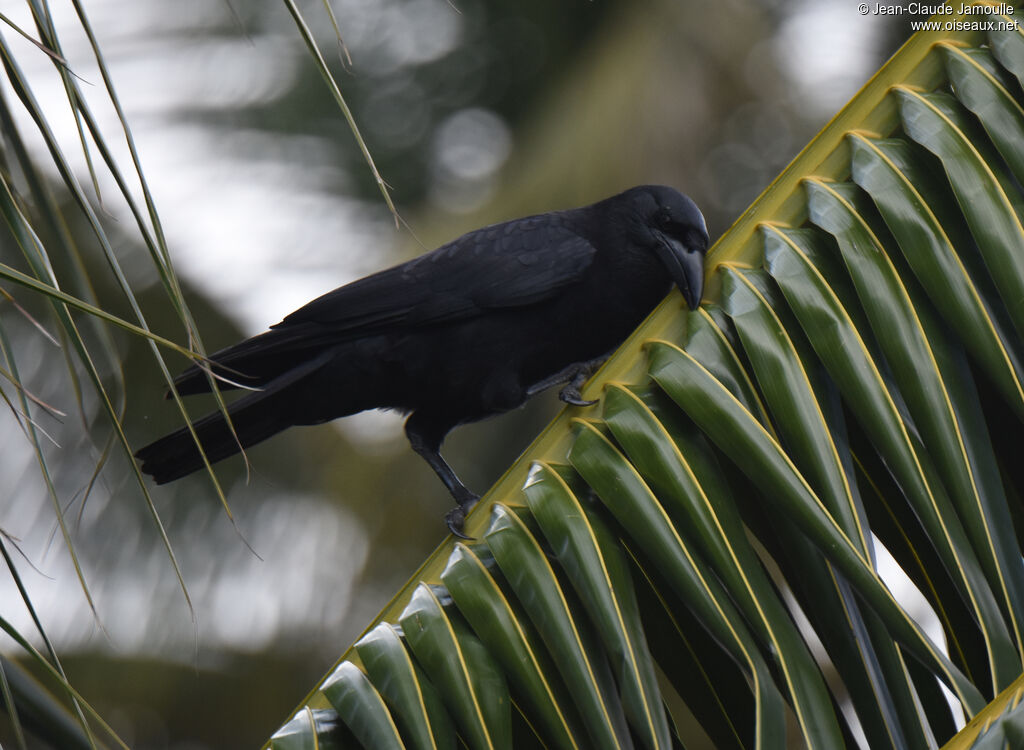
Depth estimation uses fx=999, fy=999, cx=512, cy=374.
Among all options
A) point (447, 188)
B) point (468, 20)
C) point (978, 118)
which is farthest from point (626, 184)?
point (978, 118)

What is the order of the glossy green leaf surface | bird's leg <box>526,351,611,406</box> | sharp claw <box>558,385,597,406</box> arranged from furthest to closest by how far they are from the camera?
bird's leg <box>526,351,611,406</box> < sharp claw <box>558,385,597,406</box> < the glossy green leaf surface

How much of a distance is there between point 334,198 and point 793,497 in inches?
197

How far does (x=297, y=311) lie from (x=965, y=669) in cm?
166

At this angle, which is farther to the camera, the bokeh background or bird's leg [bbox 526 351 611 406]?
the bokeh background

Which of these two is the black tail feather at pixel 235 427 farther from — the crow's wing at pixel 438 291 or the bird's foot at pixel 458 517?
the bird's foot at pixel 458 517

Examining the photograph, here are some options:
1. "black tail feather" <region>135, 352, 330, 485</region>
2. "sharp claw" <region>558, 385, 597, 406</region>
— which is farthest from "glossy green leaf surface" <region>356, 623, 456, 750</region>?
"black tail feather" <region>135, 352, 330, 485</region>

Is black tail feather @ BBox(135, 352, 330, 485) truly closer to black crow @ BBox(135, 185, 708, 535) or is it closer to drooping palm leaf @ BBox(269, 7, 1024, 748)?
black crow @ BBox(135, 185, 708, 535)

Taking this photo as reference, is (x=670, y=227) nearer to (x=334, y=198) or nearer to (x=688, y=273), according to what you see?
(x=688, y=273)

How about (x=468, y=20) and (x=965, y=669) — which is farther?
(x=468, y=20)

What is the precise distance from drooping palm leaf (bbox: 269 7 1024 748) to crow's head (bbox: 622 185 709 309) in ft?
0.82

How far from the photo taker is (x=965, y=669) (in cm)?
121

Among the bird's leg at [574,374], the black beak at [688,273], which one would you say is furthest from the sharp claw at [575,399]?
the bird's leg at [574,374]

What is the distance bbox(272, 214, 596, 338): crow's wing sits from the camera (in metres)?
2.41

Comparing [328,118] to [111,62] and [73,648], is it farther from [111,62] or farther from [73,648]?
[73,648]
